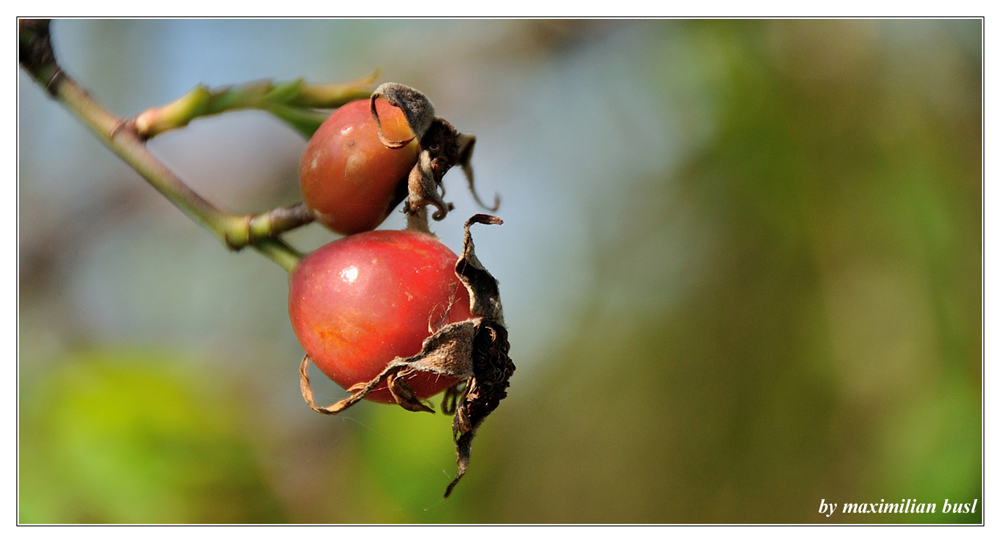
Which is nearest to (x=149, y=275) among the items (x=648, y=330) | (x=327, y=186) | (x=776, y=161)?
(x=327, y=186)

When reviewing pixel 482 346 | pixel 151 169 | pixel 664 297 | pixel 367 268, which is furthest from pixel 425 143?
pixel 664 297

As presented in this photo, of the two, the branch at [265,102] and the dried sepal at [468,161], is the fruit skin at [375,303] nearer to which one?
the dried sepal at [468,161]

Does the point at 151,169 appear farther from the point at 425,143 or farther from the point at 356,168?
the point at 425,143

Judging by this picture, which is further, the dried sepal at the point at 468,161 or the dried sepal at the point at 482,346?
the dried sepal at the point at 468,161

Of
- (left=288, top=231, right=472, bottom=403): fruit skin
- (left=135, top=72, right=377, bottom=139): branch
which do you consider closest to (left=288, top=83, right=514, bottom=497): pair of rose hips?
(left=288, top=231, right=472, bottom=403): fruit skin

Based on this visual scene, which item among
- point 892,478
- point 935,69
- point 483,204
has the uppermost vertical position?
point 483,204

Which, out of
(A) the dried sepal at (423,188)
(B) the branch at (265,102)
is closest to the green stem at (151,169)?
(B) the branch at (265,102)

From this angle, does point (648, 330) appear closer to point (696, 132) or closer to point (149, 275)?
point (696, 132)

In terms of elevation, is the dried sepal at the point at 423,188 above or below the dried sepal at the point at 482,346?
above
